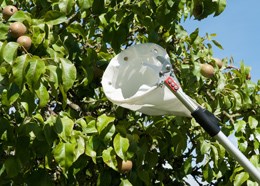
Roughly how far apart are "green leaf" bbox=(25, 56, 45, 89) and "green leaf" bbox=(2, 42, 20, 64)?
9 cm

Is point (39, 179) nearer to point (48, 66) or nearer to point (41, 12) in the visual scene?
Answer: point (48, 66)

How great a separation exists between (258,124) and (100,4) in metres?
1.02

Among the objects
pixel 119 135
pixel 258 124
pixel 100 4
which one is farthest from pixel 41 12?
pixel 258 124

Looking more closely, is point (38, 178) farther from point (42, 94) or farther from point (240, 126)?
point (240, 126)

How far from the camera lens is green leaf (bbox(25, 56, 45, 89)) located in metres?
1.87

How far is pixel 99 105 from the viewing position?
307 centimetres

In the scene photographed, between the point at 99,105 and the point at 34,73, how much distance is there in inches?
47.7

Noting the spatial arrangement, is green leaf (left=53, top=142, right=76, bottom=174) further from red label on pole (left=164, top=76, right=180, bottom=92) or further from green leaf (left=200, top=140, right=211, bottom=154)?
green leaf (left=200, top=140, right=211, bottom=154)

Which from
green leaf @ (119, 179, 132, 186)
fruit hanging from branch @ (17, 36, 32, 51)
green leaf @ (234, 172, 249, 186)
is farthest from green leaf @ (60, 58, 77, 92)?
green leaf @ (234, 172, 249, 186)

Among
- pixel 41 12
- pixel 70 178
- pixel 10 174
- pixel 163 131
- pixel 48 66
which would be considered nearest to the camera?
pixel 48 66

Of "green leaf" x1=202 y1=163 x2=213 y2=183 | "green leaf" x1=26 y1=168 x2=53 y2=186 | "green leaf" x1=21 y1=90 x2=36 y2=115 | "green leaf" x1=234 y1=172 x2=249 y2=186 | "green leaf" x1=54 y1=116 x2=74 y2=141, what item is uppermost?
"green leaf" x1=21 y1=90 x2=36 y2=115

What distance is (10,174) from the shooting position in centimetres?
227

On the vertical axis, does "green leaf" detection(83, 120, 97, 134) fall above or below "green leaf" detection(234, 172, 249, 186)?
above

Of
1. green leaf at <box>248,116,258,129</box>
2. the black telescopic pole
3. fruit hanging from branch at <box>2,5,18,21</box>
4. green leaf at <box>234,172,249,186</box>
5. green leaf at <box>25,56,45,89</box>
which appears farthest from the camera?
green leaf at <box>248,116,258,129</box>
